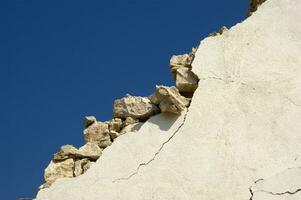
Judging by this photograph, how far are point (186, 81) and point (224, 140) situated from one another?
804 mm

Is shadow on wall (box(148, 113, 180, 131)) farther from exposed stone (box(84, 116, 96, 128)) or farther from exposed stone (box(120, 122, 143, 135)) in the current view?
exposed stone (box(84, 116, 96, 128))

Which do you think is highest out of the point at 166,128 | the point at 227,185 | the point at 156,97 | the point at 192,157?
the point at 156,97

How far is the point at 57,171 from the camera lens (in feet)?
21.1

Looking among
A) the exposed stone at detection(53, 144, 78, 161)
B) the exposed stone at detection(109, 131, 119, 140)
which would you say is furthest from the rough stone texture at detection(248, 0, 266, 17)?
the exposed stone at detection(53, 144, 78, 161)

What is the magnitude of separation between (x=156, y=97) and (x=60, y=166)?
1.27 metres

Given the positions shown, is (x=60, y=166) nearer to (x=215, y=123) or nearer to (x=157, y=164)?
(x=157, y=164)

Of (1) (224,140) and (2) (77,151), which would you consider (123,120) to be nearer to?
(2) (77,151)

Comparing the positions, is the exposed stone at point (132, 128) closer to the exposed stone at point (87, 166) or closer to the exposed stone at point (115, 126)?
the exposed stone at point (115, 126)

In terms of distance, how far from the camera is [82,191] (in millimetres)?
6129

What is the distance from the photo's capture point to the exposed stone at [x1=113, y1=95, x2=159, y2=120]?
6.47m

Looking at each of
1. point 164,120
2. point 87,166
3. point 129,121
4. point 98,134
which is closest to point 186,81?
point 164,120

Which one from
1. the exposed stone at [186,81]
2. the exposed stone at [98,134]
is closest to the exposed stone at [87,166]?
the exposed stone at [98,134]

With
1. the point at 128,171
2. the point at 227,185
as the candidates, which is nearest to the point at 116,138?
the point at 128,171

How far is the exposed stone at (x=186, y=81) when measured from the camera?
647cm
